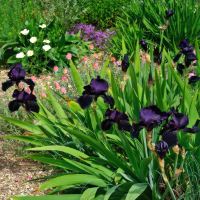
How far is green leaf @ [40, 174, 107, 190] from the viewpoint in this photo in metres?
2.92

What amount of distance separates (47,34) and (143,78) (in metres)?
3.19

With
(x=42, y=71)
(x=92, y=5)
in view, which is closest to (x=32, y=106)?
(x=42, y=71)

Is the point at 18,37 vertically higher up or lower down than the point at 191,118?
lower down

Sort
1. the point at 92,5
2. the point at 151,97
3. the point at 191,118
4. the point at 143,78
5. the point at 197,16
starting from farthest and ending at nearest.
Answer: the point at 92,5, the point at 197,16, the point at 143,78, the point at 151,97, the point at 191,118

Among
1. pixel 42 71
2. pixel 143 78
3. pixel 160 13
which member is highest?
pixel 143 78

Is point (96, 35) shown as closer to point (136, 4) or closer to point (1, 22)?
point (136, 4)

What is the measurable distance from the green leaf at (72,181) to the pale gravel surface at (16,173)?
0.43 meters

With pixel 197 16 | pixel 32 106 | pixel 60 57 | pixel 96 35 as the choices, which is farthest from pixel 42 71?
pixel 32 106

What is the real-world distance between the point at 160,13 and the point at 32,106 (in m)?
3.87

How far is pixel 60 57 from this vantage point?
647 centimetres

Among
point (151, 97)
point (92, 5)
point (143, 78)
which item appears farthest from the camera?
point (92, 5)

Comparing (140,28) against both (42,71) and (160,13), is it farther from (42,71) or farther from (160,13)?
(42,71)

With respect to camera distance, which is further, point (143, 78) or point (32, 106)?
point (143, 78)

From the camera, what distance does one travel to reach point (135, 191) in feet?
9.14
